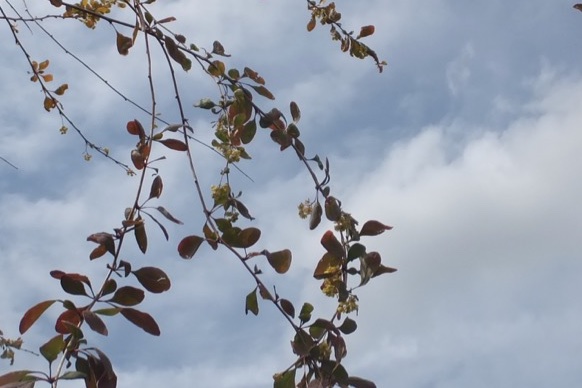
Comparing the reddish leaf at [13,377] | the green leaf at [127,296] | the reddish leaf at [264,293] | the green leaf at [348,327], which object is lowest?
the reddish leaf at [13,377]

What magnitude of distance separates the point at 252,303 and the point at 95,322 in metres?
0.32

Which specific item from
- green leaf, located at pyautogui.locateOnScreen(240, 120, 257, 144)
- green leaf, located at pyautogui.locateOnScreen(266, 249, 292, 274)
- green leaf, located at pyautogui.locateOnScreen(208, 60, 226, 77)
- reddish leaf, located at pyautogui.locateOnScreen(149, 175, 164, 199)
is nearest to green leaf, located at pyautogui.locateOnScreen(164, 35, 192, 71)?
green leaf, located at pyautogui.locateOnScreen(208, 60, 226, 77)

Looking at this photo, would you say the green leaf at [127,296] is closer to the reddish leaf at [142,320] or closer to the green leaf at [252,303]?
the reddish leaf at [142,320]

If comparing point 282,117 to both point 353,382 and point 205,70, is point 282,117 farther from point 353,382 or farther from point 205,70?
point 353,382

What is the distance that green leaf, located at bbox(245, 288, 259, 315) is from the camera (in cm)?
126

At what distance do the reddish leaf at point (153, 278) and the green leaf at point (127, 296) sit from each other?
0.21 feet

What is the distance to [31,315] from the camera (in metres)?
1.07

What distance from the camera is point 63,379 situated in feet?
3.06

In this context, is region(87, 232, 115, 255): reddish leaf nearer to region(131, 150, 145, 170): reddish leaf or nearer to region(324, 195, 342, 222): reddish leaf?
region(131, 150, 145, 170): reddish leaf

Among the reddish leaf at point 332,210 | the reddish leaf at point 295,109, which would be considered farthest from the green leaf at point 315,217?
the reddish leaf at point 295,109

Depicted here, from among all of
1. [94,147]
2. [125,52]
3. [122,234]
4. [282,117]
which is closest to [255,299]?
[122,234]

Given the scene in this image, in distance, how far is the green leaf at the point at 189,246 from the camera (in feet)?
4.14

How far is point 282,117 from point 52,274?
704 mm

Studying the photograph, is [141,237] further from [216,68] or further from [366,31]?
[366,31]
